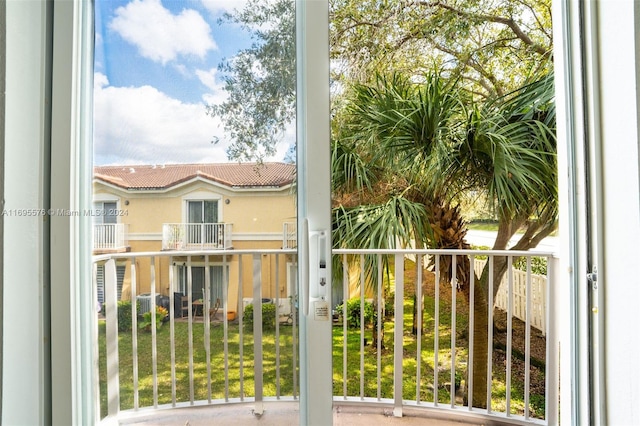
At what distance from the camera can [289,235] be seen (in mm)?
991

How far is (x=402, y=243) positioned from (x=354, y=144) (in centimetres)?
66

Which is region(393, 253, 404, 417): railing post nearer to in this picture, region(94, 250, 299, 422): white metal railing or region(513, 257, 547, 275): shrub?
region(513, 257, 547, 275): shrub

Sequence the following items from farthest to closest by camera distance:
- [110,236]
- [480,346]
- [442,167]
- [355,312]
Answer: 1. [355,312]
2. [480,346]
3. [442,167]
4. [110,236]

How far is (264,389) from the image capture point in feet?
3.22

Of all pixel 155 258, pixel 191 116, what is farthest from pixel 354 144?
pixel 155 258

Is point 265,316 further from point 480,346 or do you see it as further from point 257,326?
point 480,346

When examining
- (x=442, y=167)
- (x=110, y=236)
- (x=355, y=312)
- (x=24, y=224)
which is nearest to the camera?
(x=24, y=224)

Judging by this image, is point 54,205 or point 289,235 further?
point 289,235

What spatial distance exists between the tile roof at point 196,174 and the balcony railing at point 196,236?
0.11 metres

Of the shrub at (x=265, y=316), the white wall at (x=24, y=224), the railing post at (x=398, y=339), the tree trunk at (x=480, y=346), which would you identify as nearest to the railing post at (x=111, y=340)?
the white wall at (x=24, y=224)

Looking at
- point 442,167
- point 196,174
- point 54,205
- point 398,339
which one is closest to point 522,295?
point 398,339

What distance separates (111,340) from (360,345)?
1697mm

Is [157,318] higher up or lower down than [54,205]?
lower down

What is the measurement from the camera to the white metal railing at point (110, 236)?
90 centimetres
